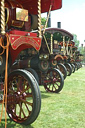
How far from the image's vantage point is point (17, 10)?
3264 mm

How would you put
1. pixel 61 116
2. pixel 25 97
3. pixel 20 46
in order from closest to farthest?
pixel 25 97 → pixel 20 46 → pixel 61 116

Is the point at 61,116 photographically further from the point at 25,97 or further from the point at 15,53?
the point at 15,53

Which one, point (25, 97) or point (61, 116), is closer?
point (25, 97)

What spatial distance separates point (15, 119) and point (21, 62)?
3.20 m

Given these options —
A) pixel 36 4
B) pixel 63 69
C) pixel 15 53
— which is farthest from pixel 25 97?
pixel 63 69

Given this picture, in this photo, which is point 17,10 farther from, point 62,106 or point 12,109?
point 62,106

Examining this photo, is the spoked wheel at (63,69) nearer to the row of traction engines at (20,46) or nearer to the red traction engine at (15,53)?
the row of traction engines at (20,46)

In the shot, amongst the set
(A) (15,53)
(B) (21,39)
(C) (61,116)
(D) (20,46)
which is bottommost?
(C) (61,116)

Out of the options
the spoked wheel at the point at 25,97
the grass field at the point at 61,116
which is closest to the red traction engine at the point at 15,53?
the spoked wheel at the point at 25,97

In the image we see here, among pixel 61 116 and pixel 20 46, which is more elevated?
pixel 20 46

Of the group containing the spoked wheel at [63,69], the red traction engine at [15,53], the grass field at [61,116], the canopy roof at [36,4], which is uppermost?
the canopy roof at [36,4]

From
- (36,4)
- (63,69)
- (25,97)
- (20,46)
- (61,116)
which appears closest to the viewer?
(25,97)

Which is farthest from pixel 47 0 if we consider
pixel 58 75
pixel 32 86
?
pixel 58 75

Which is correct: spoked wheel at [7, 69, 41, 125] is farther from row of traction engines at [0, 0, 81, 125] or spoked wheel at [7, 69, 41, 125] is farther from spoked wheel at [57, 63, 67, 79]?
spoked wheel at [57, 63, 67, 79]
